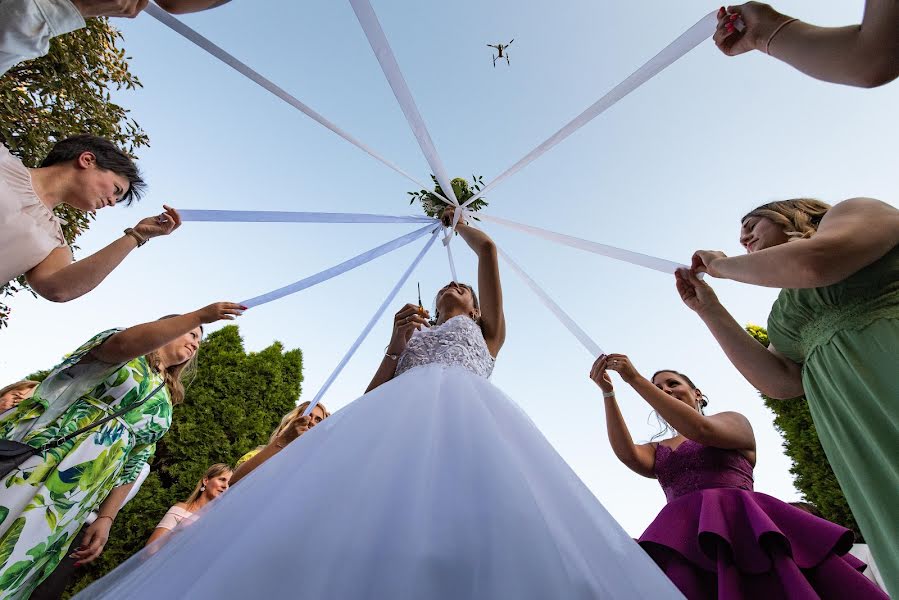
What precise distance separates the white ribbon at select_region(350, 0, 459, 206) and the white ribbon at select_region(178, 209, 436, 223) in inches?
22.9

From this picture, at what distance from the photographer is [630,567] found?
3.21 ft

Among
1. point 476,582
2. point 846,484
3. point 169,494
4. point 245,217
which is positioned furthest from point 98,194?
point 169,494

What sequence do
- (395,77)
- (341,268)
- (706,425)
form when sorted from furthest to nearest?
(341,268) → (395,77) → (706,425)

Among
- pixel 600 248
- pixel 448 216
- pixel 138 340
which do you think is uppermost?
pixel 448 216

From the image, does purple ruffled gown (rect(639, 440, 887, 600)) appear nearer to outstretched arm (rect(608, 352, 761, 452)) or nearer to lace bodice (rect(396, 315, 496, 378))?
outstretched arm (rect(608, 352, 761, 452))

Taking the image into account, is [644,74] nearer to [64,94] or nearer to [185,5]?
[185,5]

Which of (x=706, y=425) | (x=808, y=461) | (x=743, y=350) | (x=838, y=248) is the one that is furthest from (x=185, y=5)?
(x=808, y=461)

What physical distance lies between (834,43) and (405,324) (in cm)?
210

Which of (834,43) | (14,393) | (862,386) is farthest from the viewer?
(14,393)

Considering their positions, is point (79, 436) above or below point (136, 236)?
below

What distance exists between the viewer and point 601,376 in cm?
296

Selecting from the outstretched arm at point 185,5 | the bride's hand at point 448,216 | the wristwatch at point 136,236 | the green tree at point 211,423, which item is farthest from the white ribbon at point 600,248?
the green tree at point 211,423

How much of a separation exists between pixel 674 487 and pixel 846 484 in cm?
89

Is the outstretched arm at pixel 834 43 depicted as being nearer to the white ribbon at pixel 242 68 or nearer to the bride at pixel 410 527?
the bride at pixel 410 527
